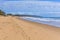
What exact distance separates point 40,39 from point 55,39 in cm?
59

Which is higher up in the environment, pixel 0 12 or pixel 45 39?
pixel 45 39

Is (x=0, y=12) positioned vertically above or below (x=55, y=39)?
below

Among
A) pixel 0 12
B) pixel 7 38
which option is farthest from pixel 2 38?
pixel 0 12

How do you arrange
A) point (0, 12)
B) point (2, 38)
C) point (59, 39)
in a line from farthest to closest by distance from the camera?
1. point (0, 12)
2. point (59, 39)
3. point (2, 38)

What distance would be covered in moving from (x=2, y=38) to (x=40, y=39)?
1.40 m

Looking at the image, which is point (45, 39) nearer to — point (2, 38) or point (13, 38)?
point (13, 38)

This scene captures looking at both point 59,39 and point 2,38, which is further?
point 59,39

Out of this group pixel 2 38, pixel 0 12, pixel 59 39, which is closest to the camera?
pixel 2 38

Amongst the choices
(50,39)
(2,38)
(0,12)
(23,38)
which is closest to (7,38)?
Result: (2,38)

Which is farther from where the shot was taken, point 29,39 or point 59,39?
point 59,39

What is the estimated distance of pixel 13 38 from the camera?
6.14 meters

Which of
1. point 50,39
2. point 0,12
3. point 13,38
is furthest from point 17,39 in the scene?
point 0,12

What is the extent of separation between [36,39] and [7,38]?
1061 millimetres

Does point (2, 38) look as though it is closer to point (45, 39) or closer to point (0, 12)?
point (45, 39)
